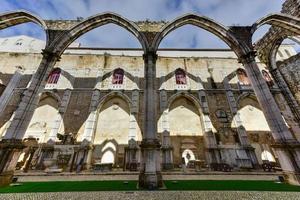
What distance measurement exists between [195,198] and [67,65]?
16.3 metres

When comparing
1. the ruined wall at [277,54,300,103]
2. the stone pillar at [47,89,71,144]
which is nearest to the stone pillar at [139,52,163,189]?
the stone pillar at [47,89,71,144]

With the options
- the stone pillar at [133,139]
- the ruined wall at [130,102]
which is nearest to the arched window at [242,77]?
the ruined wall at [130,102]

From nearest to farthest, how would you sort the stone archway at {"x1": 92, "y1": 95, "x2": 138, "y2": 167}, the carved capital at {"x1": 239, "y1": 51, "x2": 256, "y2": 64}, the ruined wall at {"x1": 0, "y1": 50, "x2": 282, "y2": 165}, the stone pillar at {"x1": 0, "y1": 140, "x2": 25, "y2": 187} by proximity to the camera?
the stone pillar at {"x1": 0, "y1": 140, "x2": 25, "y2": 187}
the carved capital at {"x1": 239, "y1": 51, "x2": 256, "y2": 64}
the stone archway at {"x1": 92, "y1": 95, "x2": 138, "y2": 167}
the ruined wall at {"x1": 0, "y1": 50, "x2": 282, "y2": 165}

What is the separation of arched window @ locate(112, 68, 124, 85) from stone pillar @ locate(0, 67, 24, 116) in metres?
9.25

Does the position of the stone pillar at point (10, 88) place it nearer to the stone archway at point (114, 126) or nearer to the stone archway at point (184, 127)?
the stone archway at point (114, 126)

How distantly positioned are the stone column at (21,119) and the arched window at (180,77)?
1068 centimetres

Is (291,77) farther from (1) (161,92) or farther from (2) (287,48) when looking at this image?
(1) (161,92)

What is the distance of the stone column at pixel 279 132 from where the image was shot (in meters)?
5.52

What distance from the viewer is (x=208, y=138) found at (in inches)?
483

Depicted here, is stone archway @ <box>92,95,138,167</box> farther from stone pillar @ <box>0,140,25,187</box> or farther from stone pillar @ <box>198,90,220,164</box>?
stone pillar @ <box>0,140,25,187</box>

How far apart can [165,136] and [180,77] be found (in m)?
6.48

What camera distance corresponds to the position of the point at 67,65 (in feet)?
50.3

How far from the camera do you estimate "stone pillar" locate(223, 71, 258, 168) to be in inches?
443

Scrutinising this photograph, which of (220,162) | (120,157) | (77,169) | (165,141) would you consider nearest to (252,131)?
(220,162)
